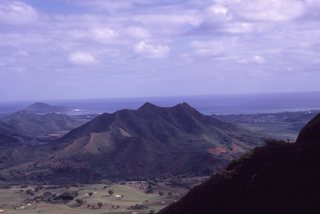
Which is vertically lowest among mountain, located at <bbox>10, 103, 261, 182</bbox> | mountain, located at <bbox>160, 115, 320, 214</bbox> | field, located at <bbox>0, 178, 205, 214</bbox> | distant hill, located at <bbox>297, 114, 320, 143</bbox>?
field, located at <bbox>0, 178, 205, 214</bbox>

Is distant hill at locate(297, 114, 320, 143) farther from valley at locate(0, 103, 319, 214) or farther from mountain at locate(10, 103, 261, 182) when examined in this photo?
mountain at locate(10, 103, 261, 182)

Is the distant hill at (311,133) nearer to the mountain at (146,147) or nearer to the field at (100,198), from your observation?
the field at (100,198)

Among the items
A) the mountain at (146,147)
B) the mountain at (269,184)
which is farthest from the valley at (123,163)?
the mountain at (269,184)

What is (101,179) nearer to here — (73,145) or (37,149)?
(73,145)

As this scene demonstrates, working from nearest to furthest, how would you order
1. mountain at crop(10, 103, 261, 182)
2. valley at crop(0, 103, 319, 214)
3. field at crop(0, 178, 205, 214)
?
field at crop(0, 178, 205, 214) < valley at crop(0, 103, 319, 214) < mountain at crop(10, 103, 261, 182)

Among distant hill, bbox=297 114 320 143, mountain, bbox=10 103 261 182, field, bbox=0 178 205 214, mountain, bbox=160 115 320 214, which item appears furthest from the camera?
mountain, bbox=10 103 261 182

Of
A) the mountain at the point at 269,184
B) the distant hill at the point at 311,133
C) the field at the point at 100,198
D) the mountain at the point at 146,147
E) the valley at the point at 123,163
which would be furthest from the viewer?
the mountain at the point at 146,147

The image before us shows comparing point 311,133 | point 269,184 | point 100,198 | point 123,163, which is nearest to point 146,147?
point 123,163

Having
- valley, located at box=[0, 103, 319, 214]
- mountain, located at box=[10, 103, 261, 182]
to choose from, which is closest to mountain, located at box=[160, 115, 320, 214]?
valley, located at box=[0, 103, 319, 214]
